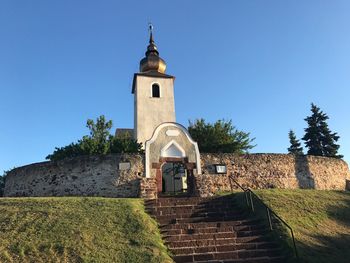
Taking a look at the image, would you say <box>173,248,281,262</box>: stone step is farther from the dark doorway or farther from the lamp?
the dark doorway

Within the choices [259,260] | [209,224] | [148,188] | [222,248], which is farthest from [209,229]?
[148,188]

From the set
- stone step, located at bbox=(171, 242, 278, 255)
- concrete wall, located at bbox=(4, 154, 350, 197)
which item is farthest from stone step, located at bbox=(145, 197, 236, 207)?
stone step, located at bbox=(171, 242, 278, 255)

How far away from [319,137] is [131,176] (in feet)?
69.4

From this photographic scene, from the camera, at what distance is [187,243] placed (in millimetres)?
10320

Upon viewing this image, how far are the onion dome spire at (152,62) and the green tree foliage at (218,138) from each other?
613cm

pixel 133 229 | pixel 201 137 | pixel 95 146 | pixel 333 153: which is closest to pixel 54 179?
pixel 95 146

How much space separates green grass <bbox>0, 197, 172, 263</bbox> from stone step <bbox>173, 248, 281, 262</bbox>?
0.59 metres

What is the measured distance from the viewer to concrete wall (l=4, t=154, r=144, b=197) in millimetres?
16984

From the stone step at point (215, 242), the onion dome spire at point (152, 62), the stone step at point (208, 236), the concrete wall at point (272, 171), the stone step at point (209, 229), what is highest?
the onion dome spire at point (152, 62)

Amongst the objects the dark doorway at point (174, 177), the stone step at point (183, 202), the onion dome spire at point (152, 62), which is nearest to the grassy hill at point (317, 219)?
the stone step at point (183, 202)

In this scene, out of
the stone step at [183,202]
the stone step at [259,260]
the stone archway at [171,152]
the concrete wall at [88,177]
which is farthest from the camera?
the stone archway at [171,152]

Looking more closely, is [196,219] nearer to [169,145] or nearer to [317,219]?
[317,219]

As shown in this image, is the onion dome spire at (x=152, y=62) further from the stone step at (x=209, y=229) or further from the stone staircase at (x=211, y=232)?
the stone step at (x=209, y=229)

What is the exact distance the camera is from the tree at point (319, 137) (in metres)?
31.1
